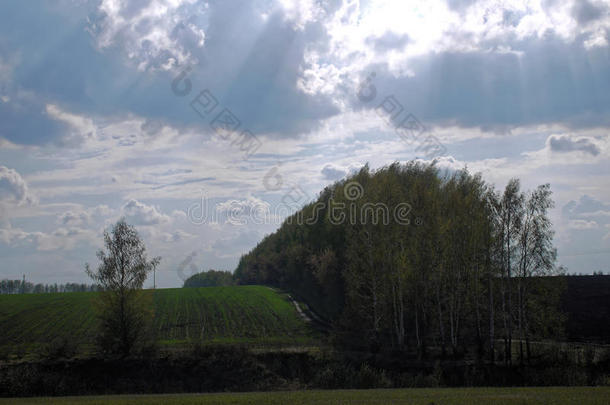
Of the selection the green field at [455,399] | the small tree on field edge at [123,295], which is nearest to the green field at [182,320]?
the small tree on field edge at [123,295]

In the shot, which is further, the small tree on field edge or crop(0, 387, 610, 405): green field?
the small tree on field edge

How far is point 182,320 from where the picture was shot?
7344cm

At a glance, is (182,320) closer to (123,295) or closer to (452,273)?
(123,295)

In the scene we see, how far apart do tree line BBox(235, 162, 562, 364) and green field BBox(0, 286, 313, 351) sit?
39.2 ft

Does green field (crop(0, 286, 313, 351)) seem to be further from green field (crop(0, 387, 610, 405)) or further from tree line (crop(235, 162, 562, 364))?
green field (crop(0, 387, 610, 405))

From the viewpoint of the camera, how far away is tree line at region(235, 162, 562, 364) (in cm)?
3656

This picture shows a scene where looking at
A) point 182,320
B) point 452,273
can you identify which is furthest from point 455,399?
point 182,320

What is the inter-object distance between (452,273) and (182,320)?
4571cm

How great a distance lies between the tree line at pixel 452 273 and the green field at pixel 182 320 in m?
12.0

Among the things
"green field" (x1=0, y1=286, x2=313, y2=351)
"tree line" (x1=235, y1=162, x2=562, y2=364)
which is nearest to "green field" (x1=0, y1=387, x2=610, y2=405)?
"tree line" (x1=235, y1=162, x2=562, y2=364)

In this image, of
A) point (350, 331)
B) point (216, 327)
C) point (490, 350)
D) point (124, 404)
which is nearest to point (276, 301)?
point (216, 327)

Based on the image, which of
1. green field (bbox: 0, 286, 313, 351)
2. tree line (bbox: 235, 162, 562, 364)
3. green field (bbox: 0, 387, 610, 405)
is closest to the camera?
green field (bbox: 0, 387, 610, 405)

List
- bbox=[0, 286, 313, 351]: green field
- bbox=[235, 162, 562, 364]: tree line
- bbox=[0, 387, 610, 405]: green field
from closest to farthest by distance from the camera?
1. bbox=[0, 387, 610, 405]: green field
2. bbox=[235, 162, 562, 364]: tree line
3. bbox=[0, 286, 313, 351]: green field

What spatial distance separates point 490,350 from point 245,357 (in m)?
19.6
